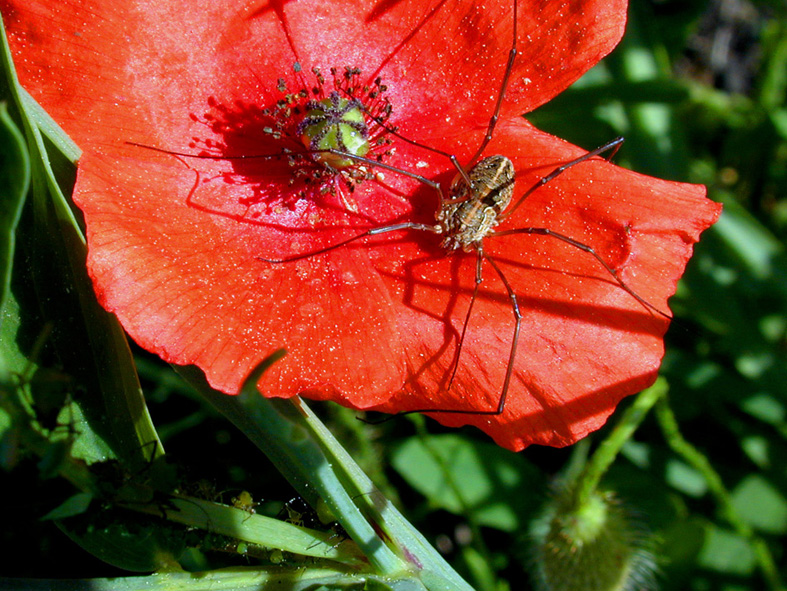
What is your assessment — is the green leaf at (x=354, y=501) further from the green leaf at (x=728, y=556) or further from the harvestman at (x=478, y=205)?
the green leaf at (x=728, y=556)

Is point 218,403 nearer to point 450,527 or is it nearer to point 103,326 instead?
point 103,326

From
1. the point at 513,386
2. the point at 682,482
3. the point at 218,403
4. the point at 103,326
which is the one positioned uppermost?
the point at 103,326

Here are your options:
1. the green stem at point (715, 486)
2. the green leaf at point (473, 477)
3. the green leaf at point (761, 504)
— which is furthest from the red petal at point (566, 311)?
the green leaf at point (761, 504)

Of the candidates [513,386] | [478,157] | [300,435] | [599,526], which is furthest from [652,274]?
[300,435]

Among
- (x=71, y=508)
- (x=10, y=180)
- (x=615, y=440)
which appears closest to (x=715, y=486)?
(x=615, y=440)

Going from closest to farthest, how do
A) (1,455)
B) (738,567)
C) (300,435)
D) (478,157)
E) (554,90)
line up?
(1,455) → (300,435) → (554,90) → (478,157) → (738,567)
